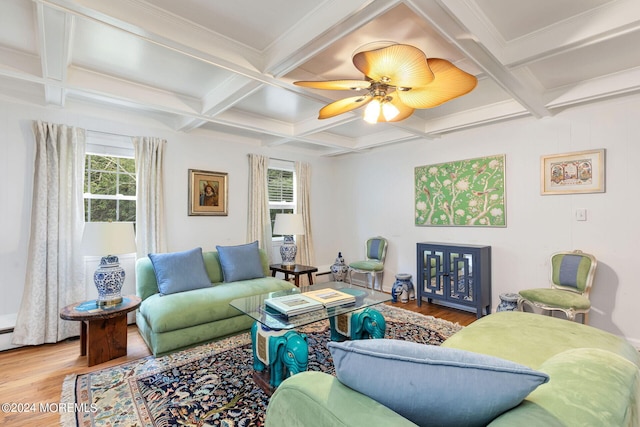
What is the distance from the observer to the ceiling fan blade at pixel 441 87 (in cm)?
173

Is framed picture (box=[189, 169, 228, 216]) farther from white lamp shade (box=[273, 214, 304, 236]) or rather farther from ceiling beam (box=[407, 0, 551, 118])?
ceiling beam (box=[407, 0, 551, 118])

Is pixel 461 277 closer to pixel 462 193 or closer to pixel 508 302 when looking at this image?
pixel 508 302

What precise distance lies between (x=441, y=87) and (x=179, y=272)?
2862 millimetres

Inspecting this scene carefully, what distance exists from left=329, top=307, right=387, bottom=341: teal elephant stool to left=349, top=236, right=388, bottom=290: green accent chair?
199cm

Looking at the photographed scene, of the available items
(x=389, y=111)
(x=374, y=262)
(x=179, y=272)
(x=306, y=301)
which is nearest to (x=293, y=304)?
→ (x=306, y=301)

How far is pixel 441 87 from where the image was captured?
1935 millimetres

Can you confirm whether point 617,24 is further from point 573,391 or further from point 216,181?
point 216,181

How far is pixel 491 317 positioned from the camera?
6.97 feet

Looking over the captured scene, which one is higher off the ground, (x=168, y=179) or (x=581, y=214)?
(x=168, y=179)

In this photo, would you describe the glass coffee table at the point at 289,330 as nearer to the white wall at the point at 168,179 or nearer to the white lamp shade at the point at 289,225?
the white lamp shade at the point at 289,225

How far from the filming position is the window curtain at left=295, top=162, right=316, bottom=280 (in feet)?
16.5

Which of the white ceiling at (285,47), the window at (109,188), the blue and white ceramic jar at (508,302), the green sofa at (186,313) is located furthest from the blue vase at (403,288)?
the window at (109,188)

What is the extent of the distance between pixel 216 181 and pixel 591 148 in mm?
4224

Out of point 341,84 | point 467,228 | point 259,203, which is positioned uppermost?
point 341,84
